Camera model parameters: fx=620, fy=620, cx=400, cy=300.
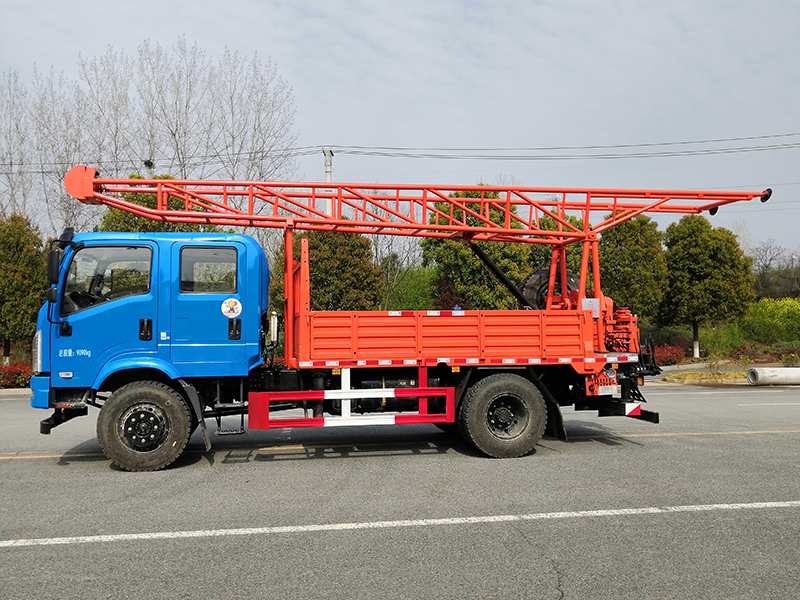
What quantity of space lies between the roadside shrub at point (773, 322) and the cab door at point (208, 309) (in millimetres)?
27154

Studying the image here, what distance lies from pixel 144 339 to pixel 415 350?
10.1 ft

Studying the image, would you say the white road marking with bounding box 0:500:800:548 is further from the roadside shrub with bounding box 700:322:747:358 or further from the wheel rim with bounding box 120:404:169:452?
the roadside shrub with bounding box 700:322:747:358

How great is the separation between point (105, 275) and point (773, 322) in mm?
29007

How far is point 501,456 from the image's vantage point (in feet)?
24.2

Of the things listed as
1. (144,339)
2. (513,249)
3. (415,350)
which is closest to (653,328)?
(513,249)

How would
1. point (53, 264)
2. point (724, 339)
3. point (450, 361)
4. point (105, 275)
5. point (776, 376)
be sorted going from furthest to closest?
point (724, 339), point (776, 376), point (450, 361), point (105, 275), point (53, 264)

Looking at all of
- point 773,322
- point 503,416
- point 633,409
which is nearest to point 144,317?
point 503,416

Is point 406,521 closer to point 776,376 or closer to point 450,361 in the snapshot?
point 450,361

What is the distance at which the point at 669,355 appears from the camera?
24.5 m

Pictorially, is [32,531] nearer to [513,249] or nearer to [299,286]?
[299,286]

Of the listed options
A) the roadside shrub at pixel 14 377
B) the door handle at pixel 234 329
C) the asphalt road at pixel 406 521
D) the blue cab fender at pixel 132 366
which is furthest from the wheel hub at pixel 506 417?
the roadside shrub at pixel 14 377

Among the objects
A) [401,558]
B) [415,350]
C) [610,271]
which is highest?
[610,271]

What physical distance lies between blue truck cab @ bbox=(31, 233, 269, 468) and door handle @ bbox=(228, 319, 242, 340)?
1 cm

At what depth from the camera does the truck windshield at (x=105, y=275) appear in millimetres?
6922
